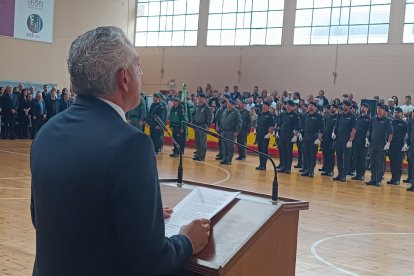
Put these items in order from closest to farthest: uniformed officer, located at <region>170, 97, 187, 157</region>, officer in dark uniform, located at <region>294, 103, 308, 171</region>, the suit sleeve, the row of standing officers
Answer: the suit sleeve, the row of standing officers, officer in dark uniform, located at <region>294, 103, 308, 171</region>, uniformed officer, located at <region>170, 97, 187, 157</region>

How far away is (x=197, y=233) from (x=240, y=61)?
860 inches

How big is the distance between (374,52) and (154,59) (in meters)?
10.5

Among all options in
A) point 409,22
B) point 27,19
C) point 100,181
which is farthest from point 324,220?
point 27,19

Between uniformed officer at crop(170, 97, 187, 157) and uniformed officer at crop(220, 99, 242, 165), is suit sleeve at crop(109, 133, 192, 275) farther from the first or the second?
uniformed officer at crop(170, 97, 187, 157)

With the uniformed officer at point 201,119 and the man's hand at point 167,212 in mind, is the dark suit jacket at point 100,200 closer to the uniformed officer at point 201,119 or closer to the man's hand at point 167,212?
the man's hand at point 167,212

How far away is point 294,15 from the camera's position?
70.9 ft

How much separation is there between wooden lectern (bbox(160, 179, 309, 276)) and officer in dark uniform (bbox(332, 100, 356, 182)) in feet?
36.1

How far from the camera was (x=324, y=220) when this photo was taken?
7.70m

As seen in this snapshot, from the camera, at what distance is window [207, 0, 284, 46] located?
22.3 metres

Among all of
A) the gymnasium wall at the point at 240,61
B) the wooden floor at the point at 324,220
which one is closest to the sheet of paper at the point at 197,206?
the wooden floor at the point at 324,220

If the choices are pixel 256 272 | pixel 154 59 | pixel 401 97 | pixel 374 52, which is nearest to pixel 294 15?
pixel 374 52

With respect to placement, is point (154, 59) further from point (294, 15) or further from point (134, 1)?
point (294, 15)

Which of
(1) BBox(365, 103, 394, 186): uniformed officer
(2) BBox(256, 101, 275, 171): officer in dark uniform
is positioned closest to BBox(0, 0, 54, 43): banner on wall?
(2) BBox(256, 101, 275, 171): officer in dark uniform

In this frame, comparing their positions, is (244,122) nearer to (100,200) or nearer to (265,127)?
(265,127)
